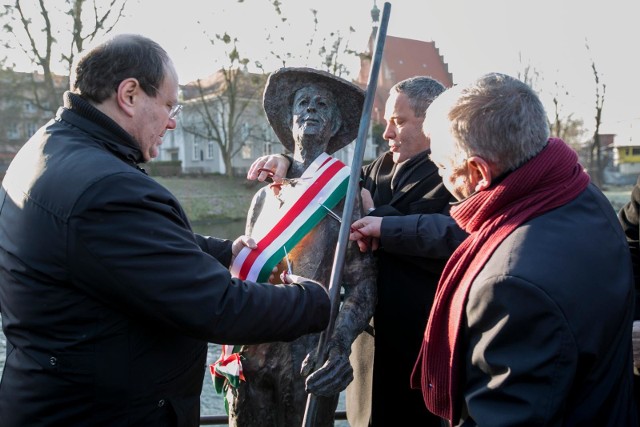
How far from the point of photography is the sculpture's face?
10.0 ft

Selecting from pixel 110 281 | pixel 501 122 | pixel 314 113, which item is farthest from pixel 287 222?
pixel 501 122

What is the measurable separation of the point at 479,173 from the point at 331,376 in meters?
1.11

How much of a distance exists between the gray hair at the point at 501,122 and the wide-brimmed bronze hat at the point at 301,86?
50.0 inches

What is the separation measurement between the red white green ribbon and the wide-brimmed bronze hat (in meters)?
0.29

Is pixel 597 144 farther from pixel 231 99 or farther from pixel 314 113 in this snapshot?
pixel 314 113

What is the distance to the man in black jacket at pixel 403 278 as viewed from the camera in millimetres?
3264

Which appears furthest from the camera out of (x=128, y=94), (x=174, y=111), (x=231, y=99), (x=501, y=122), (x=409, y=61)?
(x=409, y=61)

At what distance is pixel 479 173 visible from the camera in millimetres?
Result: 1901

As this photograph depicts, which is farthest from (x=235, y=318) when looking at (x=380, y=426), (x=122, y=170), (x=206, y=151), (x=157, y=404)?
(x=206, y=151)

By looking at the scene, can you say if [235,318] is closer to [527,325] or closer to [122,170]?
[122,170]

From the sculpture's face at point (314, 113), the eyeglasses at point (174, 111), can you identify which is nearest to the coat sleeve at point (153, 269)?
the eyeglasses at point (174, 111)

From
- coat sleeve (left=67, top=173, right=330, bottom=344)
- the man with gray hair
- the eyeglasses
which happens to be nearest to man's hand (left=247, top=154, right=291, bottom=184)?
the eyeglasses

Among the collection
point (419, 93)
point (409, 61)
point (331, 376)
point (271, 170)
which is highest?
point (409, 61)

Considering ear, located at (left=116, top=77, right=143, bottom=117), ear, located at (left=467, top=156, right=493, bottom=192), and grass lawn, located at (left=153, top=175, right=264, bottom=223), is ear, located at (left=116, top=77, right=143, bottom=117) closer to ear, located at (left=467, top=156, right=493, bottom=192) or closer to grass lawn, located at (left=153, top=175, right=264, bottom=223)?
ear, located at (left=467, top=156, right=493, bottom=192)
